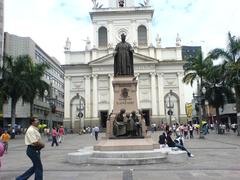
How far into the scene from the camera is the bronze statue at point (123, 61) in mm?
17234

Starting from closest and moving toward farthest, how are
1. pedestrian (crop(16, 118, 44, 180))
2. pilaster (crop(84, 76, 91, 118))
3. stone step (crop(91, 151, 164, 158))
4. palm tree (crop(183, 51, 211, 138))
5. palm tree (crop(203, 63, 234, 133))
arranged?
pedestrian (crop(16, 118, 44, 180)) < stone step (crop(91, 151, 164, 158)) < palm tree (crop(183, 51, 211, 138)) < palm tree (crop(203, 63, 234, 133)) < pilaster (crop(84, 76, 91, 118))

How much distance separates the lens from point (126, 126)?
579 inches

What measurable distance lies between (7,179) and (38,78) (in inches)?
1312

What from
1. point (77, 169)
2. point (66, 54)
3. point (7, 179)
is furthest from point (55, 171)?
point (66, 54)

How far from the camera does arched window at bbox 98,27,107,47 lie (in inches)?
2724

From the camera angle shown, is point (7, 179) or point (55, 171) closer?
point (7, 179)

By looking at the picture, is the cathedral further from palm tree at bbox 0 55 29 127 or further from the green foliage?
palm tree at bbox 0 55 29 127

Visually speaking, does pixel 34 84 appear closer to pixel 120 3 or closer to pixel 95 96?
pixel 95 96

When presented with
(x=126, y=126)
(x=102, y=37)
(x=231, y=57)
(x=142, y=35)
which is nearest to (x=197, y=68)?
(x=231, y=57)

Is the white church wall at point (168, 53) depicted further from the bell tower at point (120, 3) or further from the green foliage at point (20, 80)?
the green foliage at point (20, 80)

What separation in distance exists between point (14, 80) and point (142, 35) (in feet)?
118

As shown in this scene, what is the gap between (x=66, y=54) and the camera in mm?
68312

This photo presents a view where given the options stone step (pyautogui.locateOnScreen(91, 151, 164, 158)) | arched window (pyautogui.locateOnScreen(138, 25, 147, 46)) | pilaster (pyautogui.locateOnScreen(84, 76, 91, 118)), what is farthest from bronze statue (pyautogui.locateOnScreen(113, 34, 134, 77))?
arched window (pyautogui.locateOnScreen(138, 25, 147, 46))

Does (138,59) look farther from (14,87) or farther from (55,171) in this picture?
(55,171)
